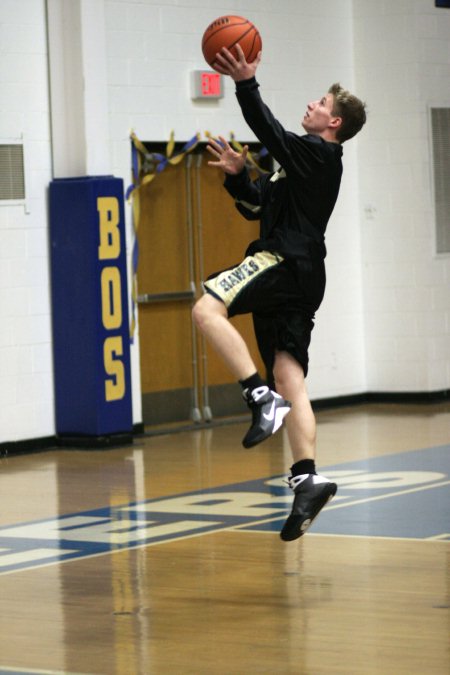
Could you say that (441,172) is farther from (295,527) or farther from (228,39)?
(295,527)

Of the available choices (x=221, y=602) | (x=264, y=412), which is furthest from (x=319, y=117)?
(x=221, y=602)

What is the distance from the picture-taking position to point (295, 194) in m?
6.02

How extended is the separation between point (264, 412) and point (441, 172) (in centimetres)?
808

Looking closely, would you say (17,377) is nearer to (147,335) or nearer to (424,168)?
(147,335)

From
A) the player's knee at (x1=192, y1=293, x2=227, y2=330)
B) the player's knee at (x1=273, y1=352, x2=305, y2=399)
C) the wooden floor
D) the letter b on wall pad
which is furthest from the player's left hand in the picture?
the letter b on wall pad

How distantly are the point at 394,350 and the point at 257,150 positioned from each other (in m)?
2.26

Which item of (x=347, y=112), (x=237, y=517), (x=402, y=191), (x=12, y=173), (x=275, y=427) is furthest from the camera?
(x=402, y=191)

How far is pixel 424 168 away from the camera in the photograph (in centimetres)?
1320

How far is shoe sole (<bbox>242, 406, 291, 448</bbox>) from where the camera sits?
5.57 meters

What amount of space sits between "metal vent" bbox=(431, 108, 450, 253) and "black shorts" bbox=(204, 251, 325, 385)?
24.3 feet

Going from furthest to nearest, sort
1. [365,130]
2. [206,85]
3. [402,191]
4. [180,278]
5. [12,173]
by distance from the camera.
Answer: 1. [365,130]
2. [402,191]
3. [180,278]
4. [206,85]
5. [12,173]

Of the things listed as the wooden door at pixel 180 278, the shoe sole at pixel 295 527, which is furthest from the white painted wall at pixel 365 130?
the shoe sole at pixel 295 527

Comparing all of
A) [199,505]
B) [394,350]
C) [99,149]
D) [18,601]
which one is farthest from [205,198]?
[18,601]

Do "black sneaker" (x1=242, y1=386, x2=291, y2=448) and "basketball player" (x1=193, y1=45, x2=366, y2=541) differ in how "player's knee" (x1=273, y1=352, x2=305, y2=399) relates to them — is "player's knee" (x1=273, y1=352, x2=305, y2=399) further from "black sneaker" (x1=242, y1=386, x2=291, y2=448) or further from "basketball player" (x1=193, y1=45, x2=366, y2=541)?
"black sneaker" (x1=242, y1=386, x2=291, y2=448)
